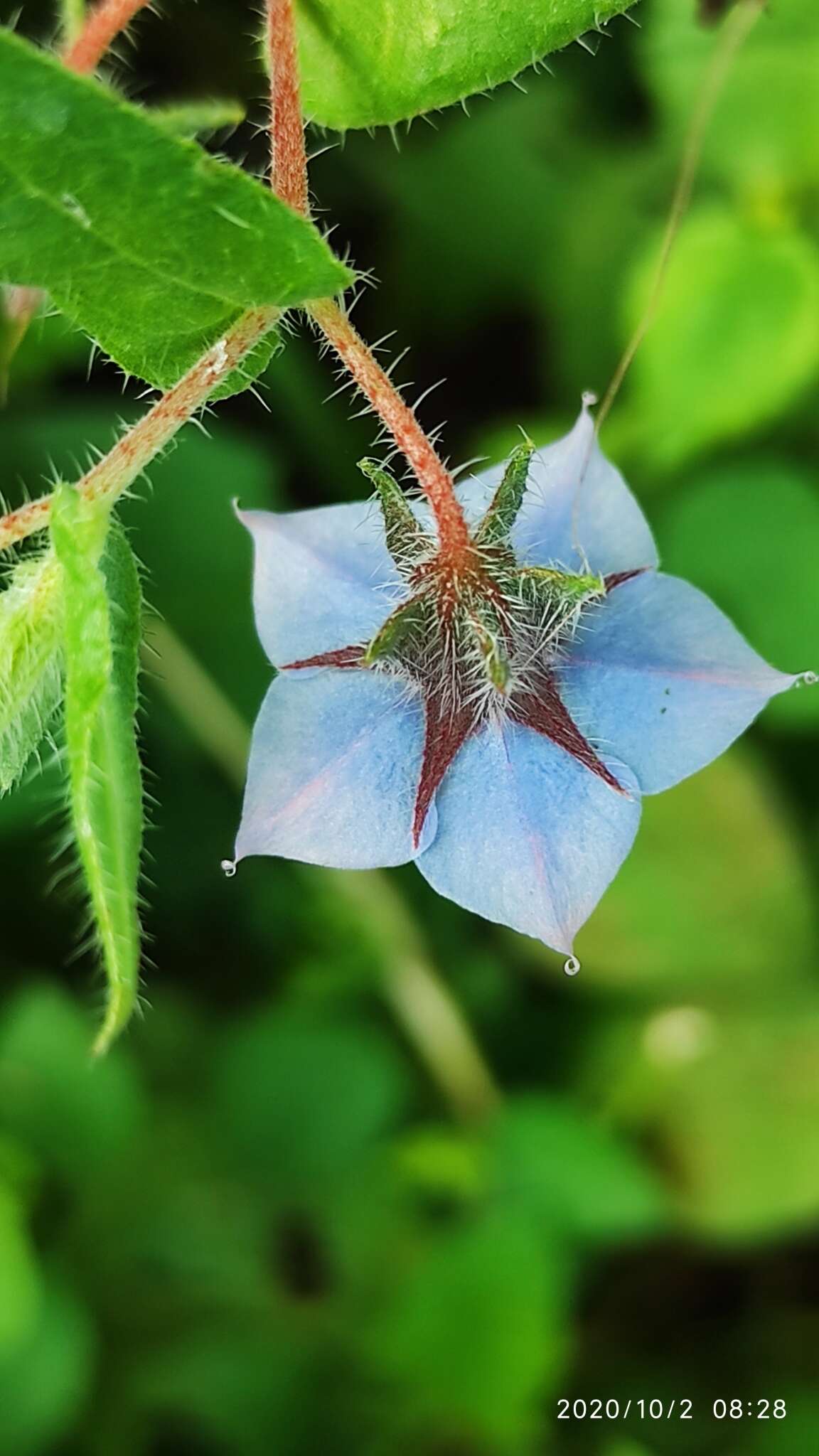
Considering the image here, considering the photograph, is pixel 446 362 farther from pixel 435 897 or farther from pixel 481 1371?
pixel 481 1371

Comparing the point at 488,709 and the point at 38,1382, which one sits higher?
the point at 488,709

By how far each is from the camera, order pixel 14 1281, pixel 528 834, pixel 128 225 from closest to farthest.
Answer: pixel 128 225, pixel 528 834, pixel 14 1281

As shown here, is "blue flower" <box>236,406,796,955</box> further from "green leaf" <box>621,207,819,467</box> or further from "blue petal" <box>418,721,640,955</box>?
"green leaf" <box>621,207,819,467</box>

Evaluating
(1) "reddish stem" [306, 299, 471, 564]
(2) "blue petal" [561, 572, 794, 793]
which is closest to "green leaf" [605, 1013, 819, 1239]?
(2) "blue petal" [561, 572, 794, 793]

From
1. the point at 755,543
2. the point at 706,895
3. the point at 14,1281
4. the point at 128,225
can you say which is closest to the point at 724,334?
the point at 755,543

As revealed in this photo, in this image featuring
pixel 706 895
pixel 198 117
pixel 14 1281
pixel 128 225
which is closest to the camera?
pixel 128 225

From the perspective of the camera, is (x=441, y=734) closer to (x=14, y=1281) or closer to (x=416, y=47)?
(x=416, y=47)

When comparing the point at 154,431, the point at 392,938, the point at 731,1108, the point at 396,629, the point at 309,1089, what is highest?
the point at 154,431

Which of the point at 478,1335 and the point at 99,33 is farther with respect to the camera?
the point at 478,1335

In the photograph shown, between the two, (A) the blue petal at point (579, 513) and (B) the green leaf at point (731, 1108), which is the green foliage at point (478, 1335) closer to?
(B) the green leaf at point (731, 1108)
